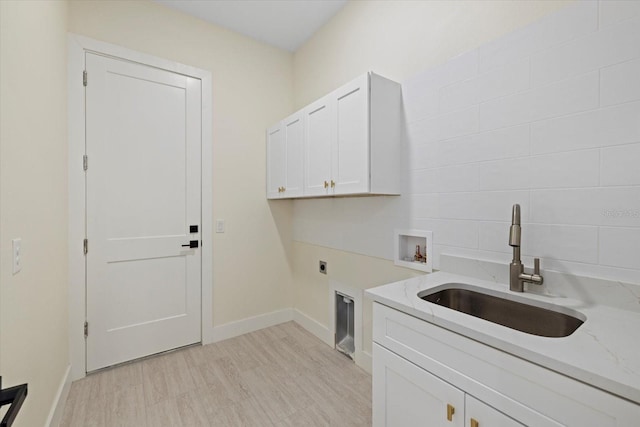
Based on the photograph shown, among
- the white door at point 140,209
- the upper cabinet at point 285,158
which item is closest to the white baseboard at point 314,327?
the white door at point 140,209

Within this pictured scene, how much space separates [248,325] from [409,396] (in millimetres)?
1995

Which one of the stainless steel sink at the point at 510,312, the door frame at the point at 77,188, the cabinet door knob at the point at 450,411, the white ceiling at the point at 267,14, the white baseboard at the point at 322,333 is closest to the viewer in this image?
the cabinet door knob at the point at 450,411

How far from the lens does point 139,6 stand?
2.29 meters

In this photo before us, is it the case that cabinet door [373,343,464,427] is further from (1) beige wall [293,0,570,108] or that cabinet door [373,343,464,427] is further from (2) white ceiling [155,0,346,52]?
(2) white ceiling [155,0,346,52]

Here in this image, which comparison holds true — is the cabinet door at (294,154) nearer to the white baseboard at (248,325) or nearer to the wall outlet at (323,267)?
the wall outlet at (323,267)

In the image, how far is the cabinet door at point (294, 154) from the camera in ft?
7.77

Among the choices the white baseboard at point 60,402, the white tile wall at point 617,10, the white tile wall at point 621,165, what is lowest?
the white baseboard at point 60,402

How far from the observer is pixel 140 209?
2.31 metres

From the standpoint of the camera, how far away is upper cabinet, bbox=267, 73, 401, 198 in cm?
174

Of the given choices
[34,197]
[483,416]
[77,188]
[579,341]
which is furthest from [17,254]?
[579,341]

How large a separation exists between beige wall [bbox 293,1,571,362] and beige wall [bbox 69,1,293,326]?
22cm

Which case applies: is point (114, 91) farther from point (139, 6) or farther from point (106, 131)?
point (139, 6)

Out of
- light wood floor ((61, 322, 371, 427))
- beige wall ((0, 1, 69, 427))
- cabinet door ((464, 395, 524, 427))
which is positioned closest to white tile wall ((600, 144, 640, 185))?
cabinet door ((464, 395, 524, 427))

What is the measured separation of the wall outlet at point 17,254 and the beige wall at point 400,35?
6.87 feet
